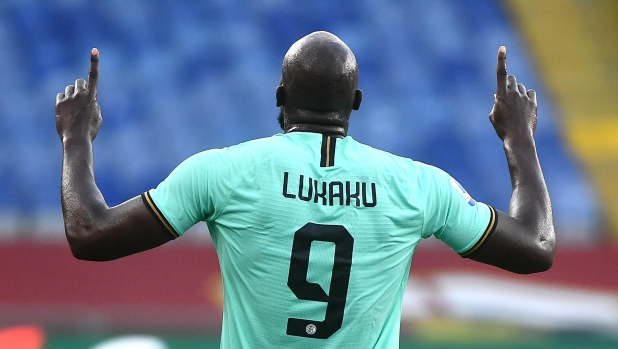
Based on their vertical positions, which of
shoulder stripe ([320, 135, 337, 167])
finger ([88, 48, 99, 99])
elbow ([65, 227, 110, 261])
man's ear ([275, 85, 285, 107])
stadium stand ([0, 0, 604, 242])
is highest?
stadium stand ([0, 0, 604, 242])

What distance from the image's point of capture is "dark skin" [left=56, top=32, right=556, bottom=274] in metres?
2.14

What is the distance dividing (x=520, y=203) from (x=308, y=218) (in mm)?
612

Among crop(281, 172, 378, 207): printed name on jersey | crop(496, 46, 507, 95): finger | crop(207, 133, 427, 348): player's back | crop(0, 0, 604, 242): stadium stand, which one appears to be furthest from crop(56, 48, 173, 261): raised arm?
crop(0, 0, 604, 242): stadium stand

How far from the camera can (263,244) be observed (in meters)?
2.20

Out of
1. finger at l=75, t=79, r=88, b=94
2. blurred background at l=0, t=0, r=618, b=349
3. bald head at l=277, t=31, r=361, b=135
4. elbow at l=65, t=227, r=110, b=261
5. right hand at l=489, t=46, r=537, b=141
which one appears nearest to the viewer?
elbow at l=65, t=227, r=110, b=261

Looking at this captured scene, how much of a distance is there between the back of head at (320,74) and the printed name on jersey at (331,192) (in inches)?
8.7

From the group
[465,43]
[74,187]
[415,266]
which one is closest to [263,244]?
[74,187]

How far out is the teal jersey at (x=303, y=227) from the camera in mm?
2186

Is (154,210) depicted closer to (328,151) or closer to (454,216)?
(328,151)

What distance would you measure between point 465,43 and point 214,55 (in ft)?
10.4

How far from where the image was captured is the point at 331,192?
2.22 m

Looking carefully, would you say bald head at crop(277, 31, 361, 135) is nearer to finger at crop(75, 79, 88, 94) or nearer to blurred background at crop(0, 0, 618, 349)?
finger at crop(75, 79, 88, 94)

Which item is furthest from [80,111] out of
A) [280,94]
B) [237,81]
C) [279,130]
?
[237,81]

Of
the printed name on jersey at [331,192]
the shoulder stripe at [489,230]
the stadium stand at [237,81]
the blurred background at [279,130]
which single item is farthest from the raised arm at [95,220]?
the stadium stand at [237,81]
